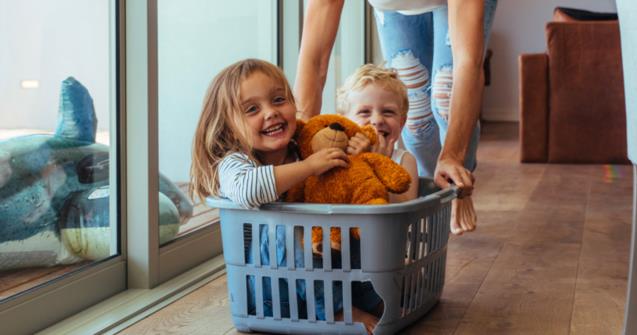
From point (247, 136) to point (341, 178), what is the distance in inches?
7.5

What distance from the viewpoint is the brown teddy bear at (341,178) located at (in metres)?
1.57

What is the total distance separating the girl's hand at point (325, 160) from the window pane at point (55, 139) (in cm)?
51

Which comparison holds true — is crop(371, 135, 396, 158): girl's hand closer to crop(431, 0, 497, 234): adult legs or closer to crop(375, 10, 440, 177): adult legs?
crop(431, 0, 497, 234): adult legs

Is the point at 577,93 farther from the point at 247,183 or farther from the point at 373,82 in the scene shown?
the point at 247,183

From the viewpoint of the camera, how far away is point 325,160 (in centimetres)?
155

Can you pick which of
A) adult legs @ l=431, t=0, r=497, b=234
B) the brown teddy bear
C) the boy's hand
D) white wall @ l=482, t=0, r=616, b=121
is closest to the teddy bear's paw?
the brown teddy bear

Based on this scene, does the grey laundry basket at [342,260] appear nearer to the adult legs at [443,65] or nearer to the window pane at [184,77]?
the window pane at [184,77]

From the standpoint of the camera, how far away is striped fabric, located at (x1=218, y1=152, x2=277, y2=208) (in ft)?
4.92

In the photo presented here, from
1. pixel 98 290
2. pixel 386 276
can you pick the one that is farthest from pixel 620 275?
pixel 98 290

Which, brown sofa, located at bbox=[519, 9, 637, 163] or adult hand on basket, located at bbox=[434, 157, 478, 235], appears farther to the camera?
brown sofa, located at bbox=[519, 9, 637, 163]

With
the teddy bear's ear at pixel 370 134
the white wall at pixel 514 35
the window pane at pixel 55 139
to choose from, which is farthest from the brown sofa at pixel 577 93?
the window pane at pixel 55 139

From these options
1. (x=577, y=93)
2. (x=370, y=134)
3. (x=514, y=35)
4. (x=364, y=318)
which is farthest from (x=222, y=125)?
(x=514, y=35)

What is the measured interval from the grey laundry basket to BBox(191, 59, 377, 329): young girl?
2 centimetres

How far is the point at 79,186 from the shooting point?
5.87 feet
